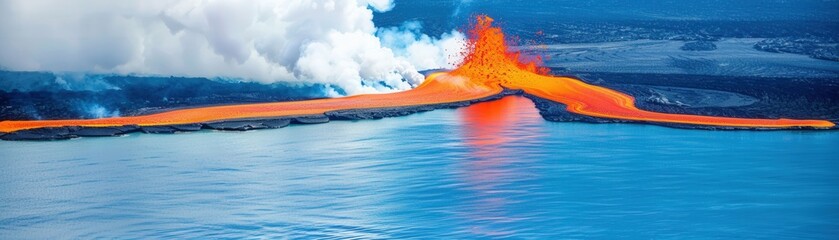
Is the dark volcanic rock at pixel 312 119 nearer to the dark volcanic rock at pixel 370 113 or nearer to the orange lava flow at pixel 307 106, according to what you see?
the dark volcanic rock at pixel 370 113

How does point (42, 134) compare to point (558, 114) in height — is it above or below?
above

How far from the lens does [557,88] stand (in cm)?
3394

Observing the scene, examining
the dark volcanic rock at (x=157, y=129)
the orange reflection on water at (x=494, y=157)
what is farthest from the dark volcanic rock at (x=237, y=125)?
the orange reflection on water at (x=494, y=157)

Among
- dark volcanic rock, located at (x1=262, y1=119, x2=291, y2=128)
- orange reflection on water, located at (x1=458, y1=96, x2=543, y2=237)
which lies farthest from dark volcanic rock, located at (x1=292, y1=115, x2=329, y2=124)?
orange reflection on water, located at (x1=458, y1=96, x2=543, y2=237)

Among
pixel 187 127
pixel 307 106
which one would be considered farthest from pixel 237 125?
pixel 307 106

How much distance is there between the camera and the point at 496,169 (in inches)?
869

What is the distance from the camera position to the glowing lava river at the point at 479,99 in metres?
27.4

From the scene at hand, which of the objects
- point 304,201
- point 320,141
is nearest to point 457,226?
point 304,201

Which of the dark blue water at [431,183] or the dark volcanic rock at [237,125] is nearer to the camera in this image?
the dark blue water at [431,183]

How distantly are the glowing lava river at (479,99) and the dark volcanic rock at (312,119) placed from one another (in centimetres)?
32

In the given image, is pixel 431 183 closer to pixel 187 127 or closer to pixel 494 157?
pixel 494 157

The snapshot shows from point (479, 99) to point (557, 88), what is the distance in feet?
9.49

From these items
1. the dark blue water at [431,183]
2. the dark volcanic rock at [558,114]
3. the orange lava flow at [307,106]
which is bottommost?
the dark blue water at [431,183]

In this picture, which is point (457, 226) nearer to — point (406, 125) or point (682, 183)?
point (682, 183)
